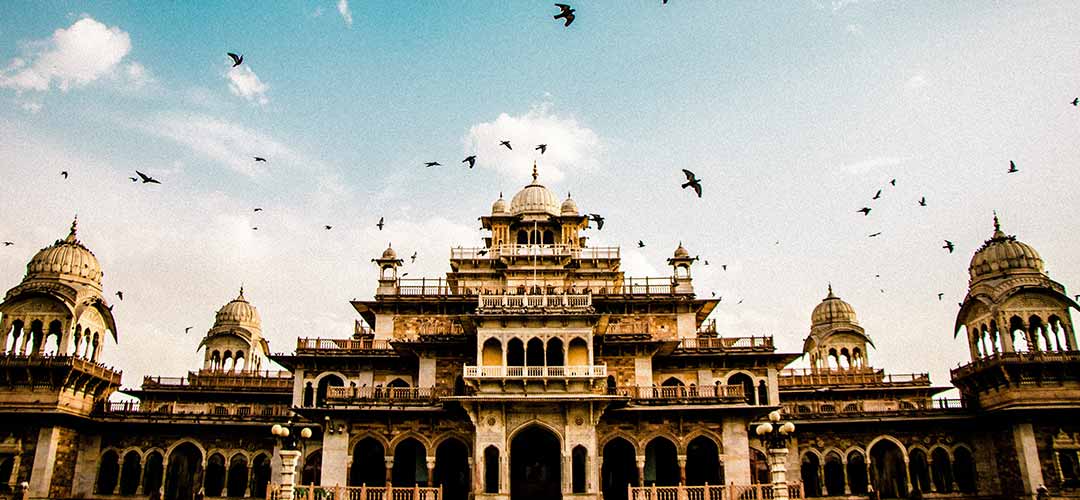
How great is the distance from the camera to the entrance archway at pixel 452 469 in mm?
38188

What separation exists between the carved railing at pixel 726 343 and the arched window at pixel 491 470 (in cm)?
1136

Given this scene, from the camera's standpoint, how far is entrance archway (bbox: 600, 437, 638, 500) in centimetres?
3831

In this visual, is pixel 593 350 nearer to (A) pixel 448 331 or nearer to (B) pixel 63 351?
(A) pixel 448 331

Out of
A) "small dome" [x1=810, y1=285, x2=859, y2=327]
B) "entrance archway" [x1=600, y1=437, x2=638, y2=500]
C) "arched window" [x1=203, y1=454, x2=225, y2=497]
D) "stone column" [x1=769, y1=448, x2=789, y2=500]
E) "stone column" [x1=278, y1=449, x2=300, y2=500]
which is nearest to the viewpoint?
"stone column" [x1=278, y1=449, x2=300, y2=500]

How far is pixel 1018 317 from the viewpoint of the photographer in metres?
40.1

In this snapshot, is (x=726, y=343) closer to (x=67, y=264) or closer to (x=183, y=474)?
(x=183, y=474)

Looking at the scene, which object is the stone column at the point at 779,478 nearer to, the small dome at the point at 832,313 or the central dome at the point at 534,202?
the central dome at the point at 534,202

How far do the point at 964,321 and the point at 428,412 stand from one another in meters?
29.8

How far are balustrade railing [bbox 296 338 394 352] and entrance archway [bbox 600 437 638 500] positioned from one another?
497 inches

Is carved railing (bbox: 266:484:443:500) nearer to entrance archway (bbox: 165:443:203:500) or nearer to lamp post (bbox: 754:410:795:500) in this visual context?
lamp post (bbox: 754:410:795:500)

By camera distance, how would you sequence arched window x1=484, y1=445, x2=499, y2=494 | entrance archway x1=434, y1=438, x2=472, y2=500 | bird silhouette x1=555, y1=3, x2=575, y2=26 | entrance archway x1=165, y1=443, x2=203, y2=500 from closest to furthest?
bird silhouette x1=555, y1=3, x2=575, y2=26 < arched window x1=484, y1=445, x2=499, y2=494 < entrance archway x1=434, y1=438, x2=472, y2=500 < entrance archway x1=165, y1=443, x2=203, y2=500

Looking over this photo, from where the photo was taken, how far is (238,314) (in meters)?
56.2

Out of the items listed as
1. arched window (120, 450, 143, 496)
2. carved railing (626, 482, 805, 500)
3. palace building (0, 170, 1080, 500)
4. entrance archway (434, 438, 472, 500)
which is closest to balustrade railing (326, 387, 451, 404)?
palace building (0, 170, 1080, 500)

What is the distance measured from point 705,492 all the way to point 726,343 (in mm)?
10831
